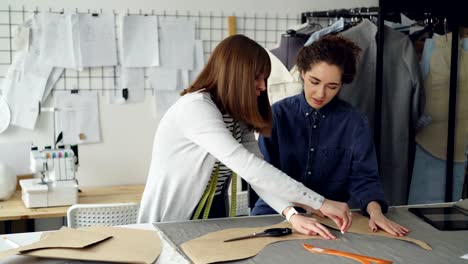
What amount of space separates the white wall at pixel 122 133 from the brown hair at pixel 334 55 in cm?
135

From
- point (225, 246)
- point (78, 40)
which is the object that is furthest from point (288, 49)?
point (225, 246)

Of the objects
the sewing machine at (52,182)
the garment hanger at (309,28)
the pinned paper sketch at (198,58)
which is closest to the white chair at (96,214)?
the sewing machine at (52,182)

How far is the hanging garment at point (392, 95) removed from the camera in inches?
115

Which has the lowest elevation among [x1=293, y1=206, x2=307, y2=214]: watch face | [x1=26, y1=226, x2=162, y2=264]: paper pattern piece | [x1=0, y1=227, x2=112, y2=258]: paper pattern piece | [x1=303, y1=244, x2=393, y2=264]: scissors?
[x1=293, y1=206, x2=307, y2=214]: watch face

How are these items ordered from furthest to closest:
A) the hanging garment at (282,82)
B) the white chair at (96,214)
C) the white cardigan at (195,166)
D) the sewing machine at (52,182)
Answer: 1. the hanging garment at (282,82)
2. the sewing machine at (52,182)
3. the white chair at (96,214)
4. the white cardigan at (195,166)

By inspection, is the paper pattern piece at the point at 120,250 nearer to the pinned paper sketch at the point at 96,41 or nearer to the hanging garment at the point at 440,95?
the pinned paper sketch at the point at 96,41

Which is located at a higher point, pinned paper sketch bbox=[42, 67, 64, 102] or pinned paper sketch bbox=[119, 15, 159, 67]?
pinned paper sketch bbox=[119, 15, 159, 67]

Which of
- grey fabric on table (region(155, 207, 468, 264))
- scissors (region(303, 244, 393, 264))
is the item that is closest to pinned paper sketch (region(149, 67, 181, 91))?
grey fabric on table (region(155, 207, 468, 264))

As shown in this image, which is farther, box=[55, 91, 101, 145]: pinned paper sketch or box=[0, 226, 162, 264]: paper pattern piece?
box=[55, 91, 101, 145]: pinned paper sketch

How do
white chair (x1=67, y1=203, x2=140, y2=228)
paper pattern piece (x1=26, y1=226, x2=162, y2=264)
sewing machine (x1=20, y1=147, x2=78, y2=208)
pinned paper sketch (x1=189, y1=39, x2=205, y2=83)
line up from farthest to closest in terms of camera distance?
pinned paper sketch (x1=189, y1=39, x2=205, y2=83) < sewing machine (x1=20, y1=147, x2=78, y2=208) < white chair (x1=67, y1=203, x2=140, y2=228) < paper pattern piece (x1=26, y1=226, x2=162, y2=264)

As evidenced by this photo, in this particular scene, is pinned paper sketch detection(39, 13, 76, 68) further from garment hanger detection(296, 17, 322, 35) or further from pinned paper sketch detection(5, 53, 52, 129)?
garment hanger detection(296, 17, 322, 35)

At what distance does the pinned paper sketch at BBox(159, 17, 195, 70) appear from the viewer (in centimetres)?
326

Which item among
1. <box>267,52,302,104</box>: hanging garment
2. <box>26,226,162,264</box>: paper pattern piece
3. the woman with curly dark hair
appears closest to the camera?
<box>26,226,162,264</box>: paper pattern piece

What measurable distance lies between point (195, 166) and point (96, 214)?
2.43 feet
